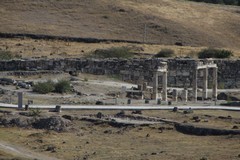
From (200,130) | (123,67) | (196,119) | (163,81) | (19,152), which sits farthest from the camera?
(123,67)

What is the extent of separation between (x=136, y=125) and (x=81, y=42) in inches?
1701

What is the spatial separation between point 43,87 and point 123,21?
3750cm

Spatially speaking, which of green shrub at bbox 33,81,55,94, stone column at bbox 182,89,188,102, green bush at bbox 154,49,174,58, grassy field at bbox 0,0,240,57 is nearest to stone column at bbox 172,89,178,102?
stone column at bbox 182,89,188,102

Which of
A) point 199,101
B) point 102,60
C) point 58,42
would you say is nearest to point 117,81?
point 102,60

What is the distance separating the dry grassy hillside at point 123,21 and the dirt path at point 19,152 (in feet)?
167

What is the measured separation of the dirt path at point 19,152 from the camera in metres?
65.0

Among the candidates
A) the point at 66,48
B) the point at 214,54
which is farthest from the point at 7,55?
the point at 214,54

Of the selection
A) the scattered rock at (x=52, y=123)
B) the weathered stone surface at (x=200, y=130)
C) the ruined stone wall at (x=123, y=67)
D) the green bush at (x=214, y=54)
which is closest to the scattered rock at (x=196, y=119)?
the weathered stone surface at (x=200, y=130)

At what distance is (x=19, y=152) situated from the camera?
2603 inches

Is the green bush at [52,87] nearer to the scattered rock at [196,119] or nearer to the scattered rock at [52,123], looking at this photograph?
the scattered rock at [52,123]

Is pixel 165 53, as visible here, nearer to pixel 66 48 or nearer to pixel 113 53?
pixel 113 53

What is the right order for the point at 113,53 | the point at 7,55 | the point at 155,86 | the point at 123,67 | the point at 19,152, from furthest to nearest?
the point at 113,53 → the point at 7,55 → the point at 123,67 → the point at 155,86 → the point at 19,152

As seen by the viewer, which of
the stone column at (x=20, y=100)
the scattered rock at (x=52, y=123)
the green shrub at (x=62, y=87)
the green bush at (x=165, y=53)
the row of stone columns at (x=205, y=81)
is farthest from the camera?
the green bush at (x=165, y=53)

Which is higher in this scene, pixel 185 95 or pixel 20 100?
pixel 20 100
